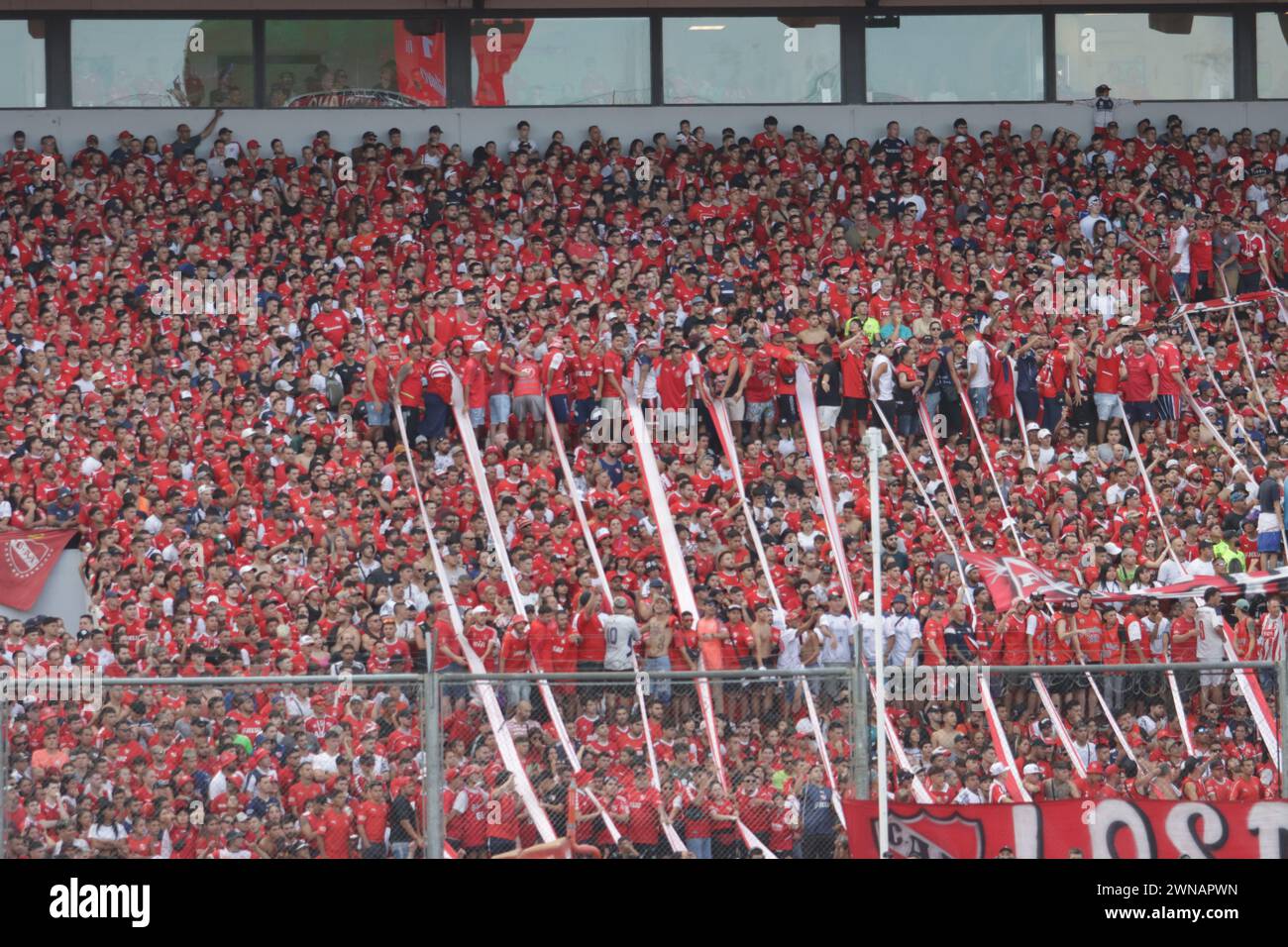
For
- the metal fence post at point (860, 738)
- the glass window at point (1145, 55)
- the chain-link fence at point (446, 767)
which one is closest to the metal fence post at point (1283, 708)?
the chain-link fence at point (446, 767)

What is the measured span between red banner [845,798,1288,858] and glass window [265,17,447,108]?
1645 cm

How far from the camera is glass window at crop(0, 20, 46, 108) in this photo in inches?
1004

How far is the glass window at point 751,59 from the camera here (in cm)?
2630

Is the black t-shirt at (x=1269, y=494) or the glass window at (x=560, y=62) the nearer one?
the black t-shirt at (x=1269, y=494)

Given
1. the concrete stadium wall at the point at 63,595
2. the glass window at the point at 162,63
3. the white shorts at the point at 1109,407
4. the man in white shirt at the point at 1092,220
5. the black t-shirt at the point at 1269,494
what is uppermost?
the glass window at the point at 162,63

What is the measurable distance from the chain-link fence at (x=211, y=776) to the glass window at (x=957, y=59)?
1676cm

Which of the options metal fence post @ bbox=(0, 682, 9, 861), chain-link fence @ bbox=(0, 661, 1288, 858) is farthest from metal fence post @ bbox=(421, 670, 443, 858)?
metal fence post @ bbox=(0, 682, 9, 861)

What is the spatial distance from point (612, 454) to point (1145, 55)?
11846 mm

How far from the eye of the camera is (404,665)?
589 inches

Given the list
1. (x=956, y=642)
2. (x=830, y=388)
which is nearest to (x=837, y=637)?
(x=956, y=642)

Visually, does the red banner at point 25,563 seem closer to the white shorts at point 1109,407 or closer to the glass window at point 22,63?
the glass window at point 22,63

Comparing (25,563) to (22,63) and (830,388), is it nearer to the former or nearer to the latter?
(830,388)

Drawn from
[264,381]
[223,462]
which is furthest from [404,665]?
[264,381]

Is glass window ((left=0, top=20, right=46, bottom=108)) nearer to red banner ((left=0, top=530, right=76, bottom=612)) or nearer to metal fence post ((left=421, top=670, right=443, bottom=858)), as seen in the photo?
red banner ((left=0, top=530, right=76, bottom=612))
